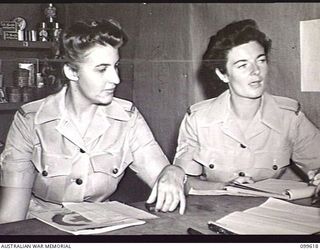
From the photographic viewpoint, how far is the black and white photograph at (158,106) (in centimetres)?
118

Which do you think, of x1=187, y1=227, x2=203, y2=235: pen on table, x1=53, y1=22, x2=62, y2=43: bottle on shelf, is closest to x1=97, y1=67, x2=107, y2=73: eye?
x1=53, y1=22, x2=62, y2=43: bottle on shelf

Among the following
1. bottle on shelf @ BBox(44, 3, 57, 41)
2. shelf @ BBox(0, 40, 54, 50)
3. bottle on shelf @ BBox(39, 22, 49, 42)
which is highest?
bottle on shelf @ BBox(44, 3, 57, 41)

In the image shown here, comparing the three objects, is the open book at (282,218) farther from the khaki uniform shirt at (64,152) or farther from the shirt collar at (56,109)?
the shirt collar at (56,109)

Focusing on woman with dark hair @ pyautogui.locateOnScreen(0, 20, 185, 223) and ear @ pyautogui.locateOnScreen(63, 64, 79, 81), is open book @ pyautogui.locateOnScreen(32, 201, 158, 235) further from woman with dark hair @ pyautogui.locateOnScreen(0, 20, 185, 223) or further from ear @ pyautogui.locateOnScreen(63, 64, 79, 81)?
ear @ pyautogui.locateOnScreen(63, 64, 79, 81)

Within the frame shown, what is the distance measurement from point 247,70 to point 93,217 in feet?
1.81

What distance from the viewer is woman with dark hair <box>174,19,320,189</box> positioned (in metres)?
1.21

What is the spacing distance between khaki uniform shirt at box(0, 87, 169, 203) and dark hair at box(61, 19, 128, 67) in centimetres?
10

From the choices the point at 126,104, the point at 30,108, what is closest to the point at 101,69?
the point at 126,104

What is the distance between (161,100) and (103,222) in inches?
14.4

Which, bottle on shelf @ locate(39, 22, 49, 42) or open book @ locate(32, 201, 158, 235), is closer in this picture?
open book @ locate(32, 201, 158, 235)

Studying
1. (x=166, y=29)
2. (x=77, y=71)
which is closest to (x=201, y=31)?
(x=166, y=29)

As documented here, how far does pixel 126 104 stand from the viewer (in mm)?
1208

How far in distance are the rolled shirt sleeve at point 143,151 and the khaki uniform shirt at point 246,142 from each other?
2.2 inches

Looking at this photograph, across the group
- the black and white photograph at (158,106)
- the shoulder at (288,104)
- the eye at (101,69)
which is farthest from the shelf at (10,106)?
the shoulder at (288,104)
